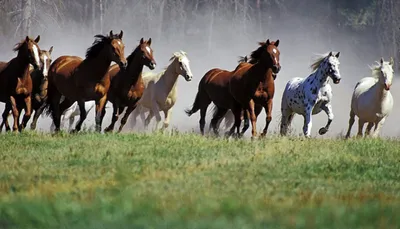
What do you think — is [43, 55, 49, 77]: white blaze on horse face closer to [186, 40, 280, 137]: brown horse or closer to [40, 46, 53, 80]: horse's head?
[40, 46, 53, 80]: horse's head

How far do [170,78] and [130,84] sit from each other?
20.7 feet

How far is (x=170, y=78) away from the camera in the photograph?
29375mm

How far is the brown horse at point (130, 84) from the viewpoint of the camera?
2309 cm

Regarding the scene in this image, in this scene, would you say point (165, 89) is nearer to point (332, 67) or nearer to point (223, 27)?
point (332, 67)

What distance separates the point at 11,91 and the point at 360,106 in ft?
26.4

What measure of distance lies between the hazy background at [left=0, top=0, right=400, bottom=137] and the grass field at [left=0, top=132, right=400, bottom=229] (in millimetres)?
39372

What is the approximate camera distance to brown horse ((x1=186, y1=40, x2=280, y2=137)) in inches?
903

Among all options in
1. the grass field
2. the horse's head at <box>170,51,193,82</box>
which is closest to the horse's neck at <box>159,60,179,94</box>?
the horse's head at <box>170,51,193,82</box>

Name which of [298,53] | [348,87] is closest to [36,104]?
[348,87]

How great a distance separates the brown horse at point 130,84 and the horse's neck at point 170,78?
5721mm

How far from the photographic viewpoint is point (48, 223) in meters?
11.2

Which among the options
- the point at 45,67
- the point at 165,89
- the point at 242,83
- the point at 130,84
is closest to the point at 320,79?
the point at 242,83

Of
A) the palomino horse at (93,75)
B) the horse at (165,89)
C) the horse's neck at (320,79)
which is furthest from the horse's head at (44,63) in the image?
the horse's neck at (320,79)

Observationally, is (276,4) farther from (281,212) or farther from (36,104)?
(281,212)
